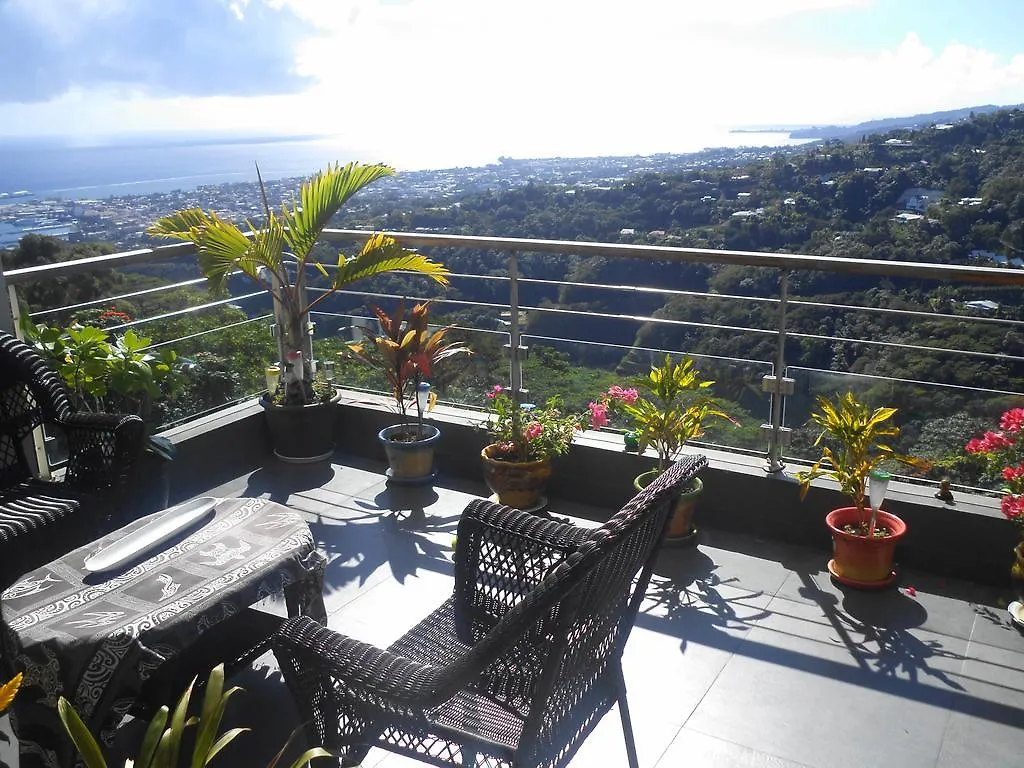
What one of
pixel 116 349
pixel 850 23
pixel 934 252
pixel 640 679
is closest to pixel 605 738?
pixel 640 679

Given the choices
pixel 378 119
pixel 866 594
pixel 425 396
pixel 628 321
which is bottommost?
pixel 866 594

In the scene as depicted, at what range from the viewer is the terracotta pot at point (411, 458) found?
15.0ft

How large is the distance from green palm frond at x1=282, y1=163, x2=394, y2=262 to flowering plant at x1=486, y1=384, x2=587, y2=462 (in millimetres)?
1362

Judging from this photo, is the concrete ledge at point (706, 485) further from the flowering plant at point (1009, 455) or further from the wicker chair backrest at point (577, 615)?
the wicker chair backrest at point (577, 615)

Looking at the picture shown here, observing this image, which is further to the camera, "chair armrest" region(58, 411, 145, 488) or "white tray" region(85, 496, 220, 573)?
"chair armrest" region(58, 411, 145, 488)

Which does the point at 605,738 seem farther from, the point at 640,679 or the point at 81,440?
the point at 81,440

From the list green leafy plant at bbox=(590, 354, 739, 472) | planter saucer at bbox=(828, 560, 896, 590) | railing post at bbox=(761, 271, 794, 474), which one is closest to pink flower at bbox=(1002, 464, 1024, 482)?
planter saucer at bbox=(828, 560, 896, 590)

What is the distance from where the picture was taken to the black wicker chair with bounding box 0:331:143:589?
3074mm

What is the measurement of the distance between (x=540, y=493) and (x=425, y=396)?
0.86m

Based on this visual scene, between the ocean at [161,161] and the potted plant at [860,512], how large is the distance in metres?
2.88

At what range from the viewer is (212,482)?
479cm

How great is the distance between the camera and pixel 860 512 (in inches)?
139

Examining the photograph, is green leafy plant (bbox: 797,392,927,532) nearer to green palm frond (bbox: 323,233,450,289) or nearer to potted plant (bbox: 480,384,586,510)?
potted plant (bbox: 480,384,586,510)

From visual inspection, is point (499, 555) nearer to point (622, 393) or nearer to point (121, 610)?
point (121, 610)
